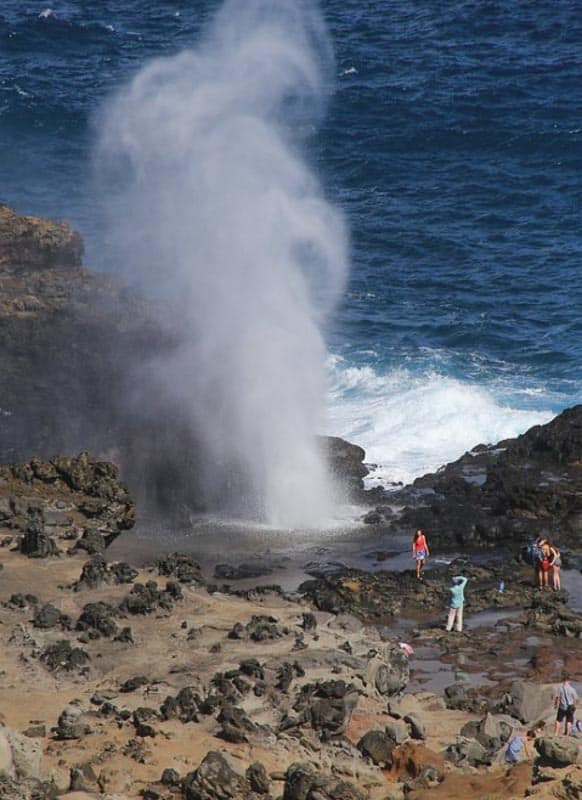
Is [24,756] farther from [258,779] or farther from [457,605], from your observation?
[457,605]

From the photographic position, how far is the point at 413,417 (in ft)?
166

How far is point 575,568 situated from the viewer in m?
37.4

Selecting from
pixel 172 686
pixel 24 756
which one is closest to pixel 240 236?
pixel 172 686

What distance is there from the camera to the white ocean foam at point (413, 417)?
47.6 meters

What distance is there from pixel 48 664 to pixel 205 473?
13560 millimetres

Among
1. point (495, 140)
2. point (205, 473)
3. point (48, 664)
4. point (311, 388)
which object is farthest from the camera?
point (495, 140)

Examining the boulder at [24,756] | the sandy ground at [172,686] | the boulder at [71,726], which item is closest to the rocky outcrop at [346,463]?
the sandy ground at [172,686]

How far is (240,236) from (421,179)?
18.3 m

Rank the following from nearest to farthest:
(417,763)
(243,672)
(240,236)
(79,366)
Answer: (417,763), (243,672), (79,366), (240,236)

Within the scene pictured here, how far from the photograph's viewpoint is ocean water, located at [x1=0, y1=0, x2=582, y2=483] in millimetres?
53156

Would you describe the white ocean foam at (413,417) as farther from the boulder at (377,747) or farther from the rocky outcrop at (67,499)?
the boulder at (377,747)

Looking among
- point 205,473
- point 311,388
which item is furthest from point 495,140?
point 205,473

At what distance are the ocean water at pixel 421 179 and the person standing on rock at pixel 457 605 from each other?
1161 centimetres

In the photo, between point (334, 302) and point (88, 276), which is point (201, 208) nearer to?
point (334, 302)
